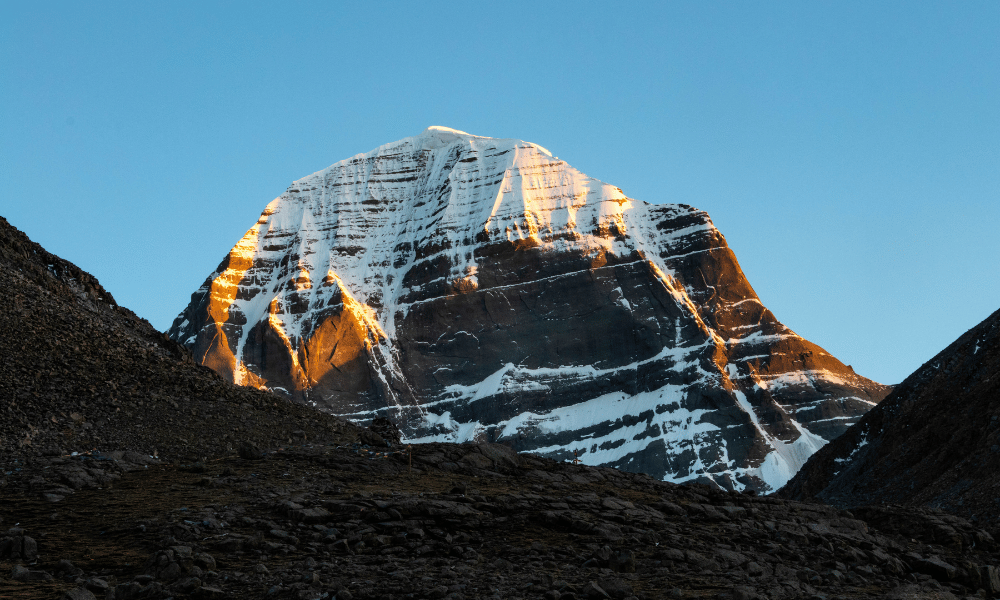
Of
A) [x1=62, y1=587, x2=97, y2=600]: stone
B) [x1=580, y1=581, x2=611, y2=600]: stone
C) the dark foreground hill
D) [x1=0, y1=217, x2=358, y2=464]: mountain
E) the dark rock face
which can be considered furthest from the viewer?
[x1=0, y1=217, x2=358, y2=464]: mountain

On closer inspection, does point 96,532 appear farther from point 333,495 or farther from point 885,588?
point 885,588

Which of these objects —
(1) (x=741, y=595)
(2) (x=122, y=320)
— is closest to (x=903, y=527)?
(1) (x=741, y=595)

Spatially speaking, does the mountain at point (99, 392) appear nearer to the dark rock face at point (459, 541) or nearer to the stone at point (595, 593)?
the dark rock face at point (459, 541)

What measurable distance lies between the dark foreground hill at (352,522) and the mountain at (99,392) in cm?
13

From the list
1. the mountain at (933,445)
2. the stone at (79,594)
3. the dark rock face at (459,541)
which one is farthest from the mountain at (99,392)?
the mountain at (933,445)

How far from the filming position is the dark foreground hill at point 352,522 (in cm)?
2361

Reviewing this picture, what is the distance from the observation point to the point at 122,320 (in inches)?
2199

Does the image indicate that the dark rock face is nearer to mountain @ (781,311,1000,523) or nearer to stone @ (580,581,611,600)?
stone @ (580,581,611,600)

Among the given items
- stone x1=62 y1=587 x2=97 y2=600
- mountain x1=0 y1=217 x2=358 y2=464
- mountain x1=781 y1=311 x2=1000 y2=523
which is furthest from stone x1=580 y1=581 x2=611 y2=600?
mountain x1=781 y1=311 x2=1000 y2=523

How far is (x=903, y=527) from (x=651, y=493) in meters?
8.52

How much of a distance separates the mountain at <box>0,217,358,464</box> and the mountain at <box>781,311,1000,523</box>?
35.2 m

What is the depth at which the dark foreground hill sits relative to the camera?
77.5 feet

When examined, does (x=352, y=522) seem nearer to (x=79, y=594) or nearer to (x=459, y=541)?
(x=459, y=541)

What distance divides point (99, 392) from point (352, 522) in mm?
19280
